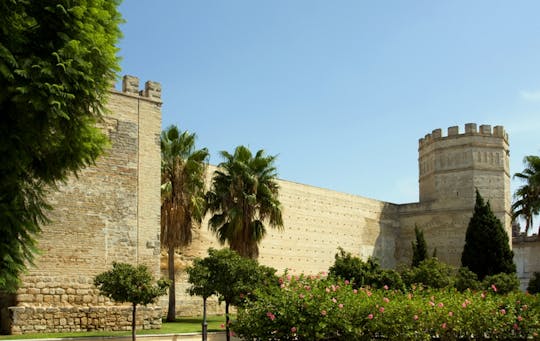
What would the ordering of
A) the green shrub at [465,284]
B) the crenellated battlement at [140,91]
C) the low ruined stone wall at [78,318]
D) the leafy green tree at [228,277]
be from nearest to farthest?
the low ruined stone wall at [78,318] → the leafy green tree at [228,277] → the crenellated battlement at [140,91] → the green shrub at [465,284]

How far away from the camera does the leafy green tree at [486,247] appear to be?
29797 mm

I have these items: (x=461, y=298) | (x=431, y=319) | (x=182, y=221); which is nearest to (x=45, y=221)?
(x=431, y=319)

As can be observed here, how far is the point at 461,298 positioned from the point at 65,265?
9.66 metres

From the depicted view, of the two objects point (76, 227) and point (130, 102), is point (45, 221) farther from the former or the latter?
point (130, 102)

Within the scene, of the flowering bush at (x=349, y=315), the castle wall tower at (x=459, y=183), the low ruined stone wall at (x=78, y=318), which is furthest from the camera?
the castle wall tower at (x=459, y=183)

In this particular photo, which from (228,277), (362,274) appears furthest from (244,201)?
(228,277)

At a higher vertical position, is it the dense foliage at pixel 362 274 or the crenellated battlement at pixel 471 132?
the crenellated battlement at pixel 471 132

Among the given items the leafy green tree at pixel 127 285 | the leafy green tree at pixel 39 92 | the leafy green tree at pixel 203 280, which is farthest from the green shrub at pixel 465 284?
the leafy green tree at pixel 39 92

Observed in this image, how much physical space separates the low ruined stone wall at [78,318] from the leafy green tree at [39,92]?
21.7 ft

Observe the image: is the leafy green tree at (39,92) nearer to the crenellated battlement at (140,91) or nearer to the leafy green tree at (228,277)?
the leafy green tree at (228,277)

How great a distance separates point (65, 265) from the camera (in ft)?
59.0

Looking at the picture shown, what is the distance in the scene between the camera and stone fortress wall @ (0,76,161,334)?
17406 millimetres

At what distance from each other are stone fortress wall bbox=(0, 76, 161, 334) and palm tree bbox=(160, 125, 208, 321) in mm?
2178

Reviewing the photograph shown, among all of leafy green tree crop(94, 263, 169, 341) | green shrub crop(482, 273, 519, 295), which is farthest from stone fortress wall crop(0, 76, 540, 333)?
green shrub crop(482, 273, 519, 295)
